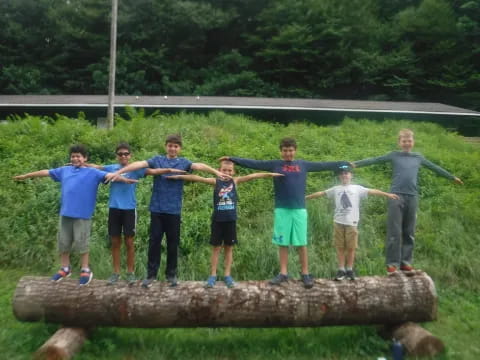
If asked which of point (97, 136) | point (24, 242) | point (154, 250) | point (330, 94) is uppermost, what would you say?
point (330, 94)

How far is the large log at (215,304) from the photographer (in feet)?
14.8

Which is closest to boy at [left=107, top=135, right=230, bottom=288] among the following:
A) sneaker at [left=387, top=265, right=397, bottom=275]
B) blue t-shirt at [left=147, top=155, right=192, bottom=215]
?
blue t-shirt at [left=147, top=155, right=192, bottom=215]

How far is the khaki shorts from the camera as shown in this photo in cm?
490

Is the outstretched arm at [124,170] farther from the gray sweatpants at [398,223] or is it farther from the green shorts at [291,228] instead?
the gray sweatpants at [398,223]

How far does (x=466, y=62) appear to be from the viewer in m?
29.0

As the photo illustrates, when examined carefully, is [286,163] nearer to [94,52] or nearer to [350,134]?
[350,134]

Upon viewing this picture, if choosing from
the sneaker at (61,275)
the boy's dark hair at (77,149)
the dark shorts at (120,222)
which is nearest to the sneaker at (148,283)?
the dark shorts at (120,222)

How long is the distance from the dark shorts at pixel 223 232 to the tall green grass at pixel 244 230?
121cm

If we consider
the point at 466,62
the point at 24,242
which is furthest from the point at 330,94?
the point at 24,242

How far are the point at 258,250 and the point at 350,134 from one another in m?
7.56

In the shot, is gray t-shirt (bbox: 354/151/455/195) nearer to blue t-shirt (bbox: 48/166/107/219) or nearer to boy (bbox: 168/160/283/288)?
boy (bbox: 168/160/283/288)

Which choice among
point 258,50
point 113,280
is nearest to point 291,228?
point 113,280

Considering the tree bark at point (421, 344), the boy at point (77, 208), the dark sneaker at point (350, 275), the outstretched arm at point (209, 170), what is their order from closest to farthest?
the tree bark at point (421, 344) < the boy at point (77, 208) < the outstretched arm at point (209, 170) < the dark sneaker at point (350, 275)

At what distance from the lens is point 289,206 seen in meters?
4.70
